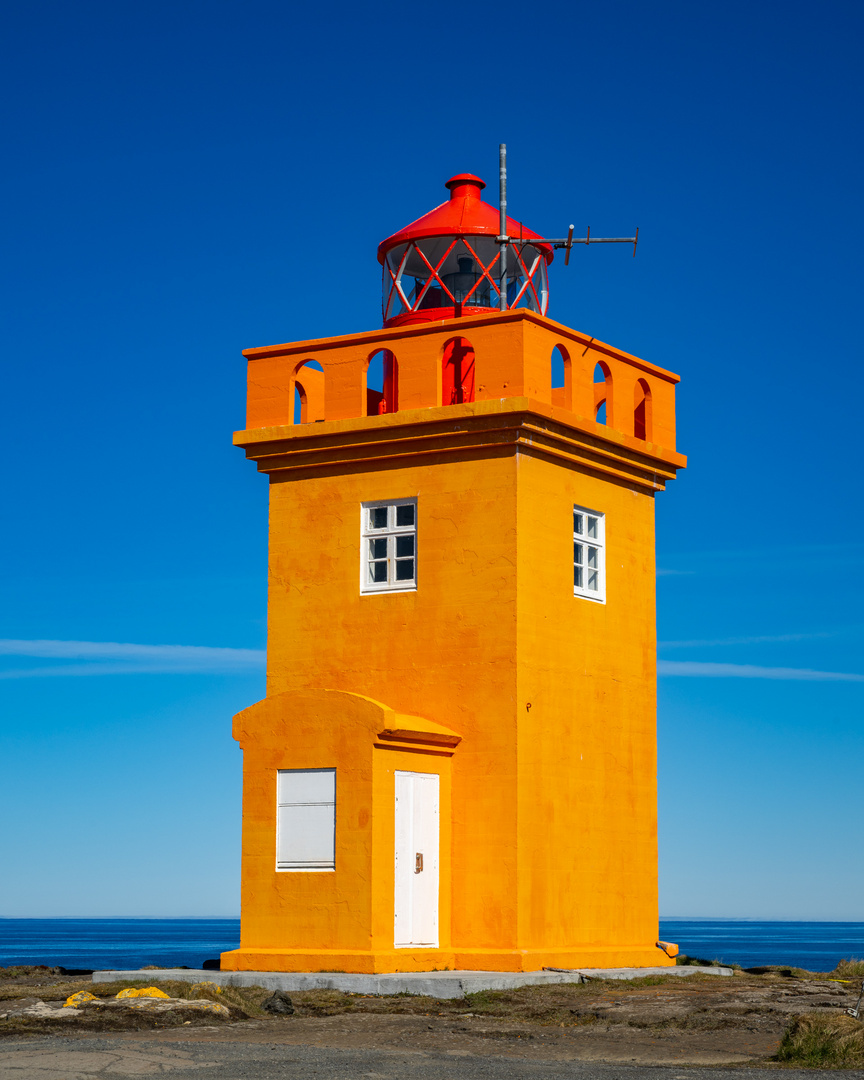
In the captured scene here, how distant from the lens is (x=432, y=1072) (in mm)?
10586

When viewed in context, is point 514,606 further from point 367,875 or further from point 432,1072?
point 432,1072

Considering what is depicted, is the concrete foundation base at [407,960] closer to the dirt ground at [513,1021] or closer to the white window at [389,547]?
the dirt ground at [513,1021]

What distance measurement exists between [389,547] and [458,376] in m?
2.17

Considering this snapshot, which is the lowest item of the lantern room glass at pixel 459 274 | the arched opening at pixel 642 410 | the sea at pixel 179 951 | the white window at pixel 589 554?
the sea at pixel 179 951

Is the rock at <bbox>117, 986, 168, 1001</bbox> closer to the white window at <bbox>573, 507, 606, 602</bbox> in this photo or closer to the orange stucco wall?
the orange stucco wall

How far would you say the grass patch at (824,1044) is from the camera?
11.0 m

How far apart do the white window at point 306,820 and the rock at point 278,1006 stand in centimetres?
202

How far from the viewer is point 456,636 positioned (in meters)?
16.9

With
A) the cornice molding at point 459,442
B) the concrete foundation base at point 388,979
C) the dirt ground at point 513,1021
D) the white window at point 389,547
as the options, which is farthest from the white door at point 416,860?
the cornice molding at point 459,442

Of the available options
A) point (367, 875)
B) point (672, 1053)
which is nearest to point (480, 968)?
point (367, 875)

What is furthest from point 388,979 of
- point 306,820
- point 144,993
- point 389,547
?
point 389,547

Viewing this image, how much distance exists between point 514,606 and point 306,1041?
18.6 feet

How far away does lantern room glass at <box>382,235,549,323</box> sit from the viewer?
18.7 meters

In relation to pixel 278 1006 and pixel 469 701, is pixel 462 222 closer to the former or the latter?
pixel 469 701
